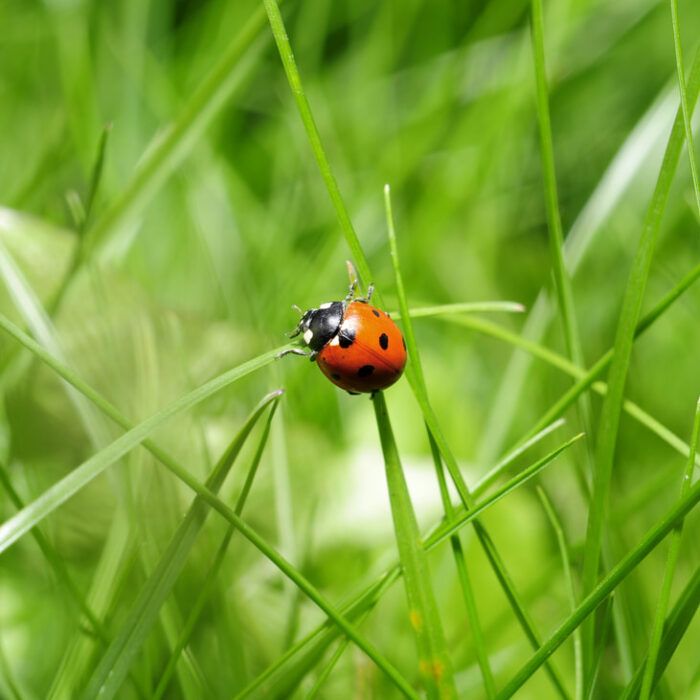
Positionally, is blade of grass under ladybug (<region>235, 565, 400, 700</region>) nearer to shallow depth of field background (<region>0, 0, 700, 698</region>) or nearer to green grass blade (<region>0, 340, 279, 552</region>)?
shallow depth of field background (<region>0, 0, 700, 698</region>)

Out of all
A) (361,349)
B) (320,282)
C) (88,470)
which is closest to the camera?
(88,470)

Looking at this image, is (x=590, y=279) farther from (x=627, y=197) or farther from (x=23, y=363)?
(x=23, y=363)

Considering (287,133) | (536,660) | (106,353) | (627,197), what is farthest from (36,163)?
(536,660)

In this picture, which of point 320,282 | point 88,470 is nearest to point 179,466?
point 88,470

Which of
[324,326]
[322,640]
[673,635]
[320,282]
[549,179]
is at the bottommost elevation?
[673,635]

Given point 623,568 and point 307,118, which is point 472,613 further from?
point 307,118

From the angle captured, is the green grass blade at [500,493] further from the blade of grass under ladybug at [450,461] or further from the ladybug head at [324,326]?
the ladybug head at [324,326]

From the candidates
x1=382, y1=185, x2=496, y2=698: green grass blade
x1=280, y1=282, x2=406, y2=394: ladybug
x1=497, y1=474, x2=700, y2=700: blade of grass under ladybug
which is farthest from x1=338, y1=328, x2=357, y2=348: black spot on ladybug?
x1=497, y1=474, x2=700, y2=700: blade of grass under ladybug
